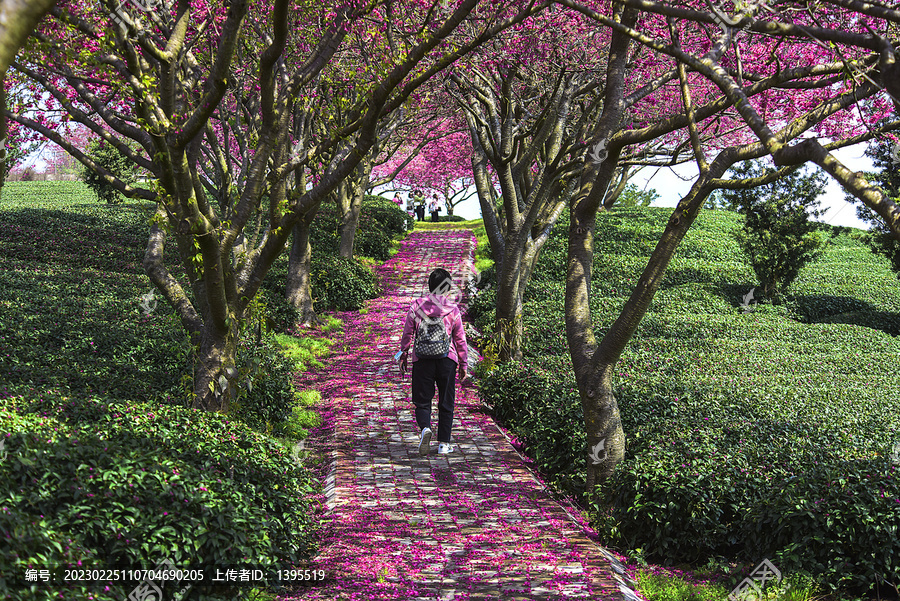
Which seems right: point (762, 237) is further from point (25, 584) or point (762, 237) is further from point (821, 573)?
point (25, 584)

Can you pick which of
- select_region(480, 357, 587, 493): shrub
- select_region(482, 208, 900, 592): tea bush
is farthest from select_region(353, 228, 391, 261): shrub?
select_region(480, 357, 587, 493): shrub

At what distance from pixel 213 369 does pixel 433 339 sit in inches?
93.3

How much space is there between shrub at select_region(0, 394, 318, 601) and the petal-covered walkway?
0.56 m

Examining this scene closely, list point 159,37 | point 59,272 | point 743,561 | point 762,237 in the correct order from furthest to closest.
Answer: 1. point 762,237
2. point 59,272
3. point 159,37
4. point 743,561

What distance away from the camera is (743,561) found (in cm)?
548

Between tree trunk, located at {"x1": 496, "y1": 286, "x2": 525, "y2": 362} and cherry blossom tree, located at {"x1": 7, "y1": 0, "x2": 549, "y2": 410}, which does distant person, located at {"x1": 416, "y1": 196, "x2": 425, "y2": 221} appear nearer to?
tree trunk, located at {"x1": 496, "y1": 286, "x2": 525, "y2": 362}

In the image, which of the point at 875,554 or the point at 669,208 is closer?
the point at 875,554

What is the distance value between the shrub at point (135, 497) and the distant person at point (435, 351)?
8.03ft

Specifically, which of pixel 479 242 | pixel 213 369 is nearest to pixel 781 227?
pixel 479 242

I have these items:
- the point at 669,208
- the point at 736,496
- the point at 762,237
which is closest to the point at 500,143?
the point at 736,496

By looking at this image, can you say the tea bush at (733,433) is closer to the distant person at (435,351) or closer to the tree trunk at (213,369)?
the distant person at (435,351)

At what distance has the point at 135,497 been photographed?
4031 mm

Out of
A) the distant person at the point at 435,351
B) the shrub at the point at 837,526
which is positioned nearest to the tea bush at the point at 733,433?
the shrub at the point at 837,526

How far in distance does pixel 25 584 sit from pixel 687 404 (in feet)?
23.6
